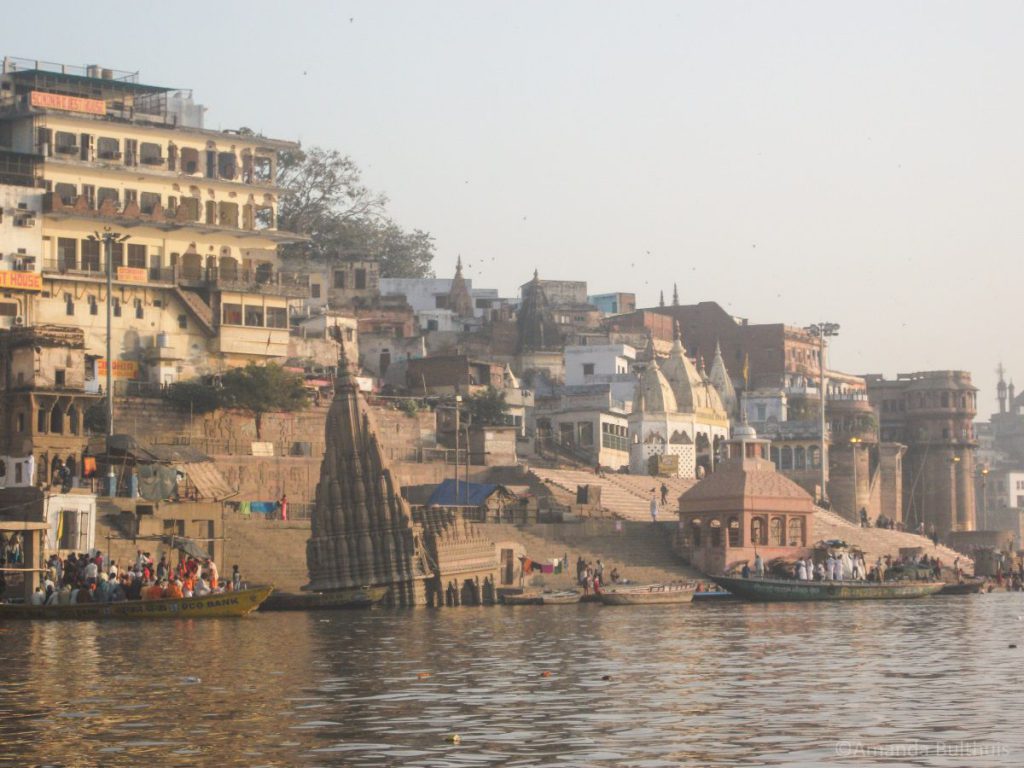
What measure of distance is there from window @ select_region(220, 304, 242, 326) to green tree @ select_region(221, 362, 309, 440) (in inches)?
145

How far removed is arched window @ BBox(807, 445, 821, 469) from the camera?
10656 centimetres

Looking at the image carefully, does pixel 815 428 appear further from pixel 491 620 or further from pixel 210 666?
pixel 210 666

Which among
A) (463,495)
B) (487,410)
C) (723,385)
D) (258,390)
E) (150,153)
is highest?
(150,153)

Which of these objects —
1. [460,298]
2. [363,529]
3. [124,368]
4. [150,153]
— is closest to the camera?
[363,529]

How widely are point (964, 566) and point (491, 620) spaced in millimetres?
47429

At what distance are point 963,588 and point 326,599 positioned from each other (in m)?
31.8

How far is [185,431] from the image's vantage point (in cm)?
7312

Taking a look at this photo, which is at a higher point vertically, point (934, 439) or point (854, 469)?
point (934, 439)

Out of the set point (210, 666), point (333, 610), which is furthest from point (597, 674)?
point (333, 610)

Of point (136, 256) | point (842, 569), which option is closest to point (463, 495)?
→ point (842, 569)

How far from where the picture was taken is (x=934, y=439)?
400 feet

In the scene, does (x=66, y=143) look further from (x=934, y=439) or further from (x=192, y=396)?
(x=934, y=439)

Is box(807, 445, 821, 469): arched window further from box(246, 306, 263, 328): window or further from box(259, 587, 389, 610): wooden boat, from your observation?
box(259, 587, 389, 610): wooden boat

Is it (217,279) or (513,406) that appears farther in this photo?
(513,406)
